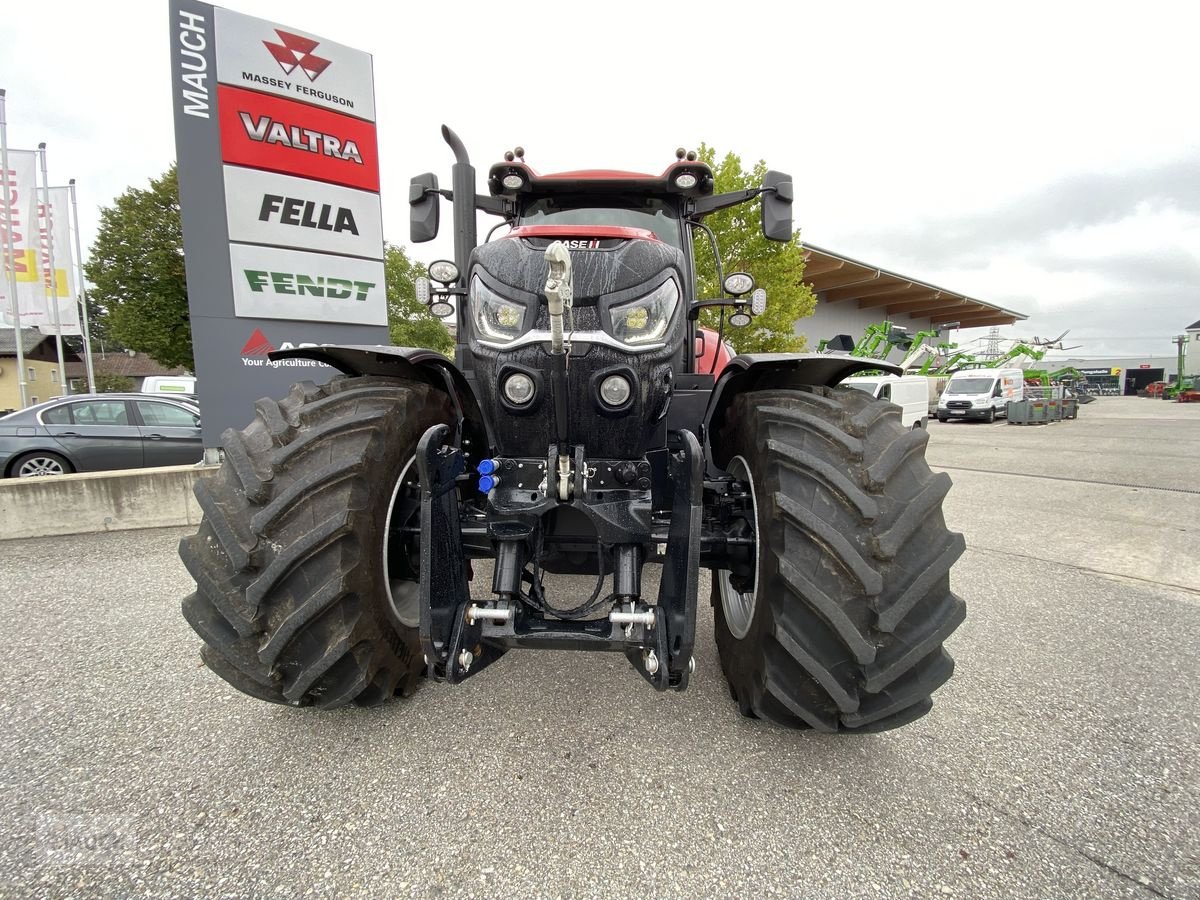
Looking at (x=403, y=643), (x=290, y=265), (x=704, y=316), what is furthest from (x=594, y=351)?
(x=704, y=316)

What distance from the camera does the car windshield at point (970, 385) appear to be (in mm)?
22109

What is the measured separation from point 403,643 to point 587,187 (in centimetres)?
236

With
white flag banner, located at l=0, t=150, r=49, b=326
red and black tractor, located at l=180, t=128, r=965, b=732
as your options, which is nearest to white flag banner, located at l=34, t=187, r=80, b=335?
white flag banner, located at l=0, t=150, r=49, b=326

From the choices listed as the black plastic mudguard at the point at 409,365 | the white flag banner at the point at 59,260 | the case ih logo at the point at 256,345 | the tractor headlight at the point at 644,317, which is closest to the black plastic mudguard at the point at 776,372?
the tractor headlight at the point at 644,317

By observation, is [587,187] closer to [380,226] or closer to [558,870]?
[558,870]

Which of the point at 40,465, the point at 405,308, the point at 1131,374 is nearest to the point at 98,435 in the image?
the point at 40,465

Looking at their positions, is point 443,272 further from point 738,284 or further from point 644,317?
point 738,284

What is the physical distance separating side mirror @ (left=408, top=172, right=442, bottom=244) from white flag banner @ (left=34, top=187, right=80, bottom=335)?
57.1ft

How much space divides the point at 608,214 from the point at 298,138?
5.01 meters

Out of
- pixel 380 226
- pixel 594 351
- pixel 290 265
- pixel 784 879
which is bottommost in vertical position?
pixel 784 879

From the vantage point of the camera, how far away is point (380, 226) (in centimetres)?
657

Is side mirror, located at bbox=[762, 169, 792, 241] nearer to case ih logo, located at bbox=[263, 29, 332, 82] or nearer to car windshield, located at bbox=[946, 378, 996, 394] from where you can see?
case ih logo, located at bbox=[263, 29, 332, 82]

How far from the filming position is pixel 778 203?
2701 millimetres

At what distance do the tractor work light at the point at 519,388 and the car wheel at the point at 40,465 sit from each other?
884 centimetres
